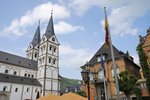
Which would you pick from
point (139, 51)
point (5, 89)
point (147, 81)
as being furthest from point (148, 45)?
point (5, 89)

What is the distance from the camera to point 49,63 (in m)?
61.7

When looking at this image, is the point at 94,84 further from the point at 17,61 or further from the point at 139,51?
the point at 17,61

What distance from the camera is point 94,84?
3180cm

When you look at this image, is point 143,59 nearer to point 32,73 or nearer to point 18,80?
point 18,80

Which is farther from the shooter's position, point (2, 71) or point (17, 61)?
point (17, 61)

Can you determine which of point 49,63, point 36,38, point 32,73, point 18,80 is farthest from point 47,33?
point 18,80

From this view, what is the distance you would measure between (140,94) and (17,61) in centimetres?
4892

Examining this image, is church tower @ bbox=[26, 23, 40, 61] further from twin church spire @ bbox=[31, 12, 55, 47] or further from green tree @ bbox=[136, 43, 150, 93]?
green tree @ bbox=[136, 43, 150, 93]

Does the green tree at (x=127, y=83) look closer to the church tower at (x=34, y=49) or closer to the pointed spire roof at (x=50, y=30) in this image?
the pointed spire roof at (x=50, y=30)

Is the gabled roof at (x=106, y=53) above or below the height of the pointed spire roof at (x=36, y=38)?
below

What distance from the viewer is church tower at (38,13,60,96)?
57.5 metres

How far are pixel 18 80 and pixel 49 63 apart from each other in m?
14.6

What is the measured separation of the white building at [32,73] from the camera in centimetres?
4847

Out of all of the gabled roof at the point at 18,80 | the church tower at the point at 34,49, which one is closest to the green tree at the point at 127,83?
the gabled roof at the point at 18,80
